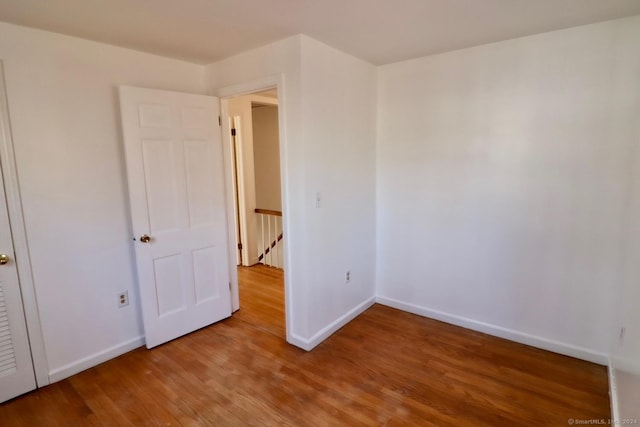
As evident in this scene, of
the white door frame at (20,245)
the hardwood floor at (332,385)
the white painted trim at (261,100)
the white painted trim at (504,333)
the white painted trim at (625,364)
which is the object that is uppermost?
the white painted trim at (261,100)

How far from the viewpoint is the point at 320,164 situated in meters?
2.56

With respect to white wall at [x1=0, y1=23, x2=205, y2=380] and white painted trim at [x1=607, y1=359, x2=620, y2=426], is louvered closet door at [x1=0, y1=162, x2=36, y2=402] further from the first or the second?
white painted trim at [x1=607, y1=359, x2=620, y2=426]

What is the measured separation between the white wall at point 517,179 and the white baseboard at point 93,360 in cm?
239

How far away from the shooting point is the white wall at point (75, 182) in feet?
6.86

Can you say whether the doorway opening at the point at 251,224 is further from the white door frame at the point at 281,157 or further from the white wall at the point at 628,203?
the white wall at the point at 628,203

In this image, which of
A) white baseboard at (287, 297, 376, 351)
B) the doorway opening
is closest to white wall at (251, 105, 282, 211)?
the doorway opening

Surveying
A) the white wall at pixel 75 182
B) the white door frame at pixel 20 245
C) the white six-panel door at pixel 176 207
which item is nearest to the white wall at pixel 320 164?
the white six-panel door at pixel 176 207

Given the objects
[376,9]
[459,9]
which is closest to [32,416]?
[376,9]

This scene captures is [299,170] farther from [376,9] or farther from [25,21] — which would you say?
[25,21]

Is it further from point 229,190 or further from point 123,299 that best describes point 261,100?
point 123,299

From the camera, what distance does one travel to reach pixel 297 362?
8.09ft

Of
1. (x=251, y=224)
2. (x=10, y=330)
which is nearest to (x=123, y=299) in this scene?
(x=10, y=330)

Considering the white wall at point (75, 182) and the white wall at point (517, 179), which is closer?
the white wall at point (75, 182)

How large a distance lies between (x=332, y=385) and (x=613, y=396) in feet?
5.43
